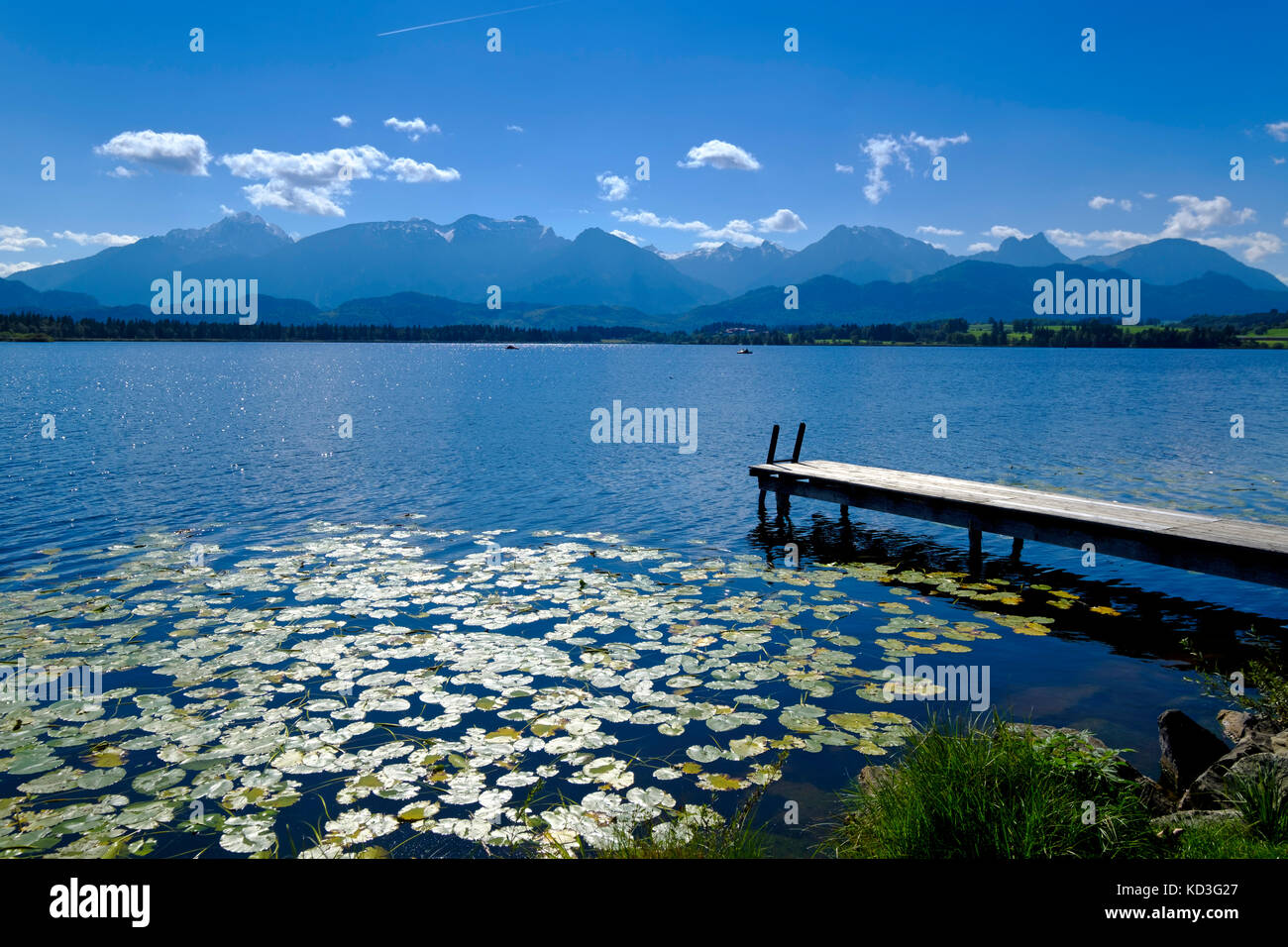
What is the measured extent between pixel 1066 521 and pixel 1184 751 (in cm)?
936

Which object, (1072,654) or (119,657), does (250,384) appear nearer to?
(119,657)

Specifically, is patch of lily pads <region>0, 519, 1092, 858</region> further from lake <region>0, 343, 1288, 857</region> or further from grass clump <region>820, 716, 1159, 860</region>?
grass clump <region>820, 716, 1159, 860</region>

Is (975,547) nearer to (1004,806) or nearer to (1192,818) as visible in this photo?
(1192,818)

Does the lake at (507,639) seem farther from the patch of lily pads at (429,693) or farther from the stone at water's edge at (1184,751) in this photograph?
the stone at water's edge at (1184,751)

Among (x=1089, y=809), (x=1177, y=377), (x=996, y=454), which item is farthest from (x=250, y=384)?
(x=1177, y=377)

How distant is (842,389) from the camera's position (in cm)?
10662

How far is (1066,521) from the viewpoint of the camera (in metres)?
19.0

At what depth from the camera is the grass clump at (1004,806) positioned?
294 inches

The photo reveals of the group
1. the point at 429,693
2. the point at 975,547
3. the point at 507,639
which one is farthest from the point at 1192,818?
the point at 975,547

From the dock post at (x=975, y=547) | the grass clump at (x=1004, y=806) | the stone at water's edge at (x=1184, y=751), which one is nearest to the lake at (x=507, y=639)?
the dock post at (x=975, y=547)

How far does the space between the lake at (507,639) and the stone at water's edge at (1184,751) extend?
0.88 m

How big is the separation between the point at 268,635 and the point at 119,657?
97.8 inches
